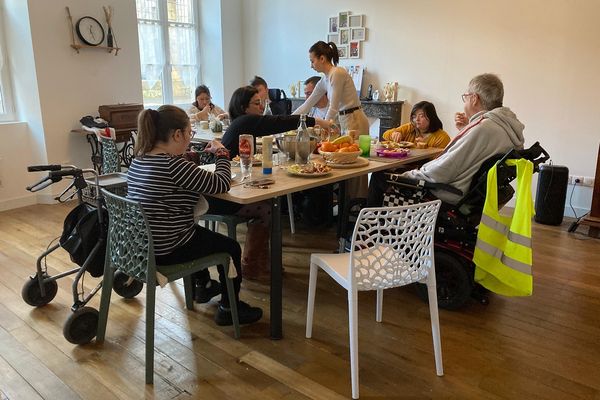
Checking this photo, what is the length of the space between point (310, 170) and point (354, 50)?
137 inches

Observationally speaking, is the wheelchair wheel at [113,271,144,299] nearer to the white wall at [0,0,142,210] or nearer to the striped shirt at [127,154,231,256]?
the striped shirt at [127,154,231,256]

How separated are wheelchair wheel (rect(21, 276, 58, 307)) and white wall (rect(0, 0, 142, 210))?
2411 millimetres

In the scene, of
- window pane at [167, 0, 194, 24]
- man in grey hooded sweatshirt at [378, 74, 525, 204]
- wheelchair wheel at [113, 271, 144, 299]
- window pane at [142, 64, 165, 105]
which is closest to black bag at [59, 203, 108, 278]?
wheelchair wheel at [113, 271, 144, 299]

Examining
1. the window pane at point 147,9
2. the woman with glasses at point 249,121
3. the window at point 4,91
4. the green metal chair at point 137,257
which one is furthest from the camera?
the window pane at point 147,9

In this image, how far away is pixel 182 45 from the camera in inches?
256

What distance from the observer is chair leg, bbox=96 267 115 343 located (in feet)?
6.90

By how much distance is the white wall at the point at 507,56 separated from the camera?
13.2 feet

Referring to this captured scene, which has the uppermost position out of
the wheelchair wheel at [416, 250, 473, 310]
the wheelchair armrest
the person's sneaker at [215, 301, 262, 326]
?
the wheelchair armrest

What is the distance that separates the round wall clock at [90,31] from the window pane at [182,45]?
5.21 ft

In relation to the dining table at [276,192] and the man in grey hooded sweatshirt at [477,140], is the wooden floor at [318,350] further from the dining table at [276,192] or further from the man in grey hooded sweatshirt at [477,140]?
the man in grey hooded sweatshirt at [477,140]

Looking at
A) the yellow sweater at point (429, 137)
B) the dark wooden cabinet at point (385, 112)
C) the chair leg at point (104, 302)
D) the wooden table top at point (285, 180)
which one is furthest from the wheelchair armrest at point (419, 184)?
the dark wooden cabinet at point (385, 112)

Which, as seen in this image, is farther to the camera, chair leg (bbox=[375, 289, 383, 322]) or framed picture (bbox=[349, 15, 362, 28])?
framed picture (bbox=[349, 15, 362, 28])

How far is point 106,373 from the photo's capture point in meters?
1.96

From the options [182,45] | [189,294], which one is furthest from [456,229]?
[182,45]
